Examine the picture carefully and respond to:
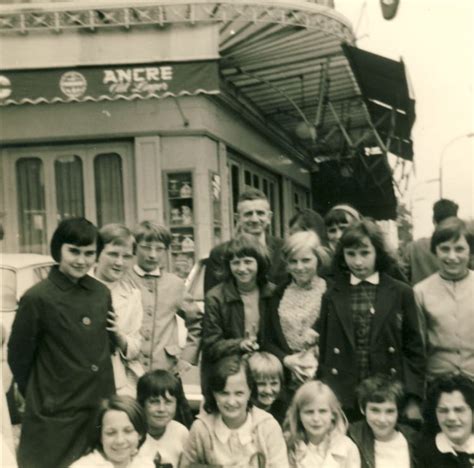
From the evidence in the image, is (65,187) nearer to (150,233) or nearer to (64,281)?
(150,233)

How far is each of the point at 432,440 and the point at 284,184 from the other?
8.33m

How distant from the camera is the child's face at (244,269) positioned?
3203mm

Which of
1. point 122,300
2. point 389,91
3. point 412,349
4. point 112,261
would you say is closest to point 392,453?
point 412,349

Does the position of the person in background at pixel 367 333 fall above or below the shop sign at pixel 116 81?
below

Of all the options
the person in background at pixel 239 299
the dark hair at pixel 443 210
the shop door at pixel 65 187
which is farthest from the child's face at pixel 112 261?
the shop door at pixel 65 187

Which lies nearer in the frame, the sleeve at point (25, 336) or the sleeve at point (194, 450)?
the sleeve at point (25, 336)

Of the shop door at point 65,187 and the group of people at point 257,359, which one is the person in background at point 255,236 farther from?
the shop door at point 65,187

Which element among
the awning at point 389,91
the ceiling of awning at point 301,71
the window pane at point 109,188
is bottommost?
the window pane at point 109,188

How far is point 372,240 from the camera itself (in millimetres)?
3037

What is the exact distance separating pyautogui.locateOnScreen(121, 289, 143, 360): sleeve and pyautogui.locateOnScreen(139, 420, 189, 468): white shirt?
355 millimetres

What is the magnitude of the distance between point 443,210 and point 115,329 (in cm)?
201

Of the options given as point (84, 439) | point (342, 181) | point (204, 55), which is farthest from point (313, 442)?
point (342, 181)

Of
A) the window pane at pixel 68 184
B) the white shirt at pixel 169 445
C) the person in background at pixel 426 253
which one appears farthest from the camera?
the window pane at pixel 68 184

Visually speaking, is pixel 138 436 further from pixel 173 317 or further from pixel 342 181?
pixel 342 181
